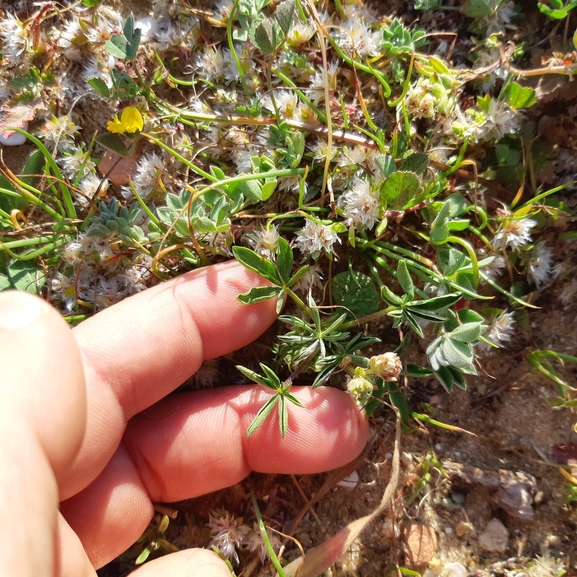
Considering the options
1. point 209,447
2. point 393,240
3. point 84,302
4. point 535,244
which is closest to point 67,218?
point 84,302

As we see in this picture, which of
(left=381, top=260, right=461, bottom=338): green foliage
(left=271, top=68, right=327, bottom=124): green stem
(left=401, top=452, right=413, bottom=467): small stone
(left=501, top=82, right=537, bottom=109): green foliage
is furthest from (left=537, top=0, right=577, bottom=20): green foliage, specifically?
(left=401, top=452, right=413, bottom=467): small stone

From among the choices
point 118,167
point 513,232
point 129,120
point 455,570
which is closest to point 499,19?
point 513,232

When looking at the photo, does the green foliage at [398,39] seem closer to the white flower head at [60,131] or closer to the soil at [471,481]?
A: the soil at [471,481]

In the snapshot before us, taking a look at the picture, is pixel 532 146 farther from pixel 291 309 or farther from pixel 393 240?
pixel 291 309

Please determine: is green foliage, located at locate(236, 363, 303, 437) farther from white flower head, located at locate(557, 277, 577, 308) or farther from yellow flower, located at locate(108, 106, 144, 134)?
white flower head, located at locate(557, 277, 577, 308)

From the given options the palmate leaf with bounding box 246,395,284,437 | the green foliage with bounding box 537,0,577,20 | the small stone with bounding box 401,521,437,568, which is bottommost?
the small stone with bounding box 401,521,437,568

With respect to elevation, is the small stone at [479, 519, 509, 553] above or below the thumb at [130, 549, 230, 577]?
above

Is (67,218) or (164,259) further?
(67,218)
